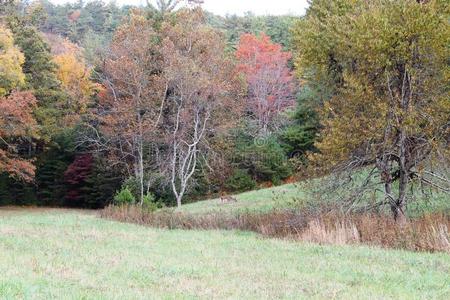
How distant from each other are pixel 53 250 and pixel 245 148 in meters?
27.2

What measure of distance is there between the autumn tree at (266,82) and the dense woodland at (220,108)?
0.41 ft

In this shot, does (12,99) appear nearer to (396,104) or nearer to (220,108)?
(220,108)

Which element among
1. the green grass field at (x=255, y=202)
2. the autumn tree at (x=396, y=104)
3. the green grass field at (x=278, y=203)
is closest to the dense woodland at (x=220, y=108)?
the autumn tree at (x=396, y=104)

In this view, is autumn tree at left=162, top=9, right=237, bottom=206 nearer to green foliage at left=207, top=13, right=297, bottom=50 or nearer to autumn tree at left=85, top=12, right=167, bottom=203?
autumn tree at left=85, top=12, right=167, bottom=203

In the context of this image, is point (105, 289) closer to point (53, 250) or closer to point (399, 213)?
point (53, 250)

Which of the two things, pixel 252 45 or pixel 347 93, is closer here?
pixel 347 93

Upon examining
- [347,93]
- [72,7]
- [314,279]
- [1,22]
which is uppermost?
[72,7]

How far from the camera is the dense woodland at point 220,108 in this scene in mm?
15461

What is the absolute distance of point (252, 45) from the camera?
45250 millimetres

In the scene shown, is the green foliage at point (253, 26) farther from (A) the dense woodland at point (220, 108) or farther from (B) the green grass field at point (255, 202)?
(B) the green grass field at point (255, 202)

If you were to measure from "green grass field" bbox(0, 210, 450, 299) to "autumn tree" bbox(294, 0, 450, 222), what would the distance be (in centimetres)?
427

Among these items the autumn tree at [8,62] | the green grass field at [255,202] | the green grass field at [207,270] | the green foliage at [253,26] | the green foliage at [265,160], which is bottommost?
the green grass field at [207,270]

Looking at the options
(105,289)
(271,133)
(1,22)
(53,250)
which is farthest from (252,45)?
(105,289)

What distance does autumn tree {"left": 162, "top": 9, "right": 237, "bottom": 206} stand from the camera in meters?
31.4
